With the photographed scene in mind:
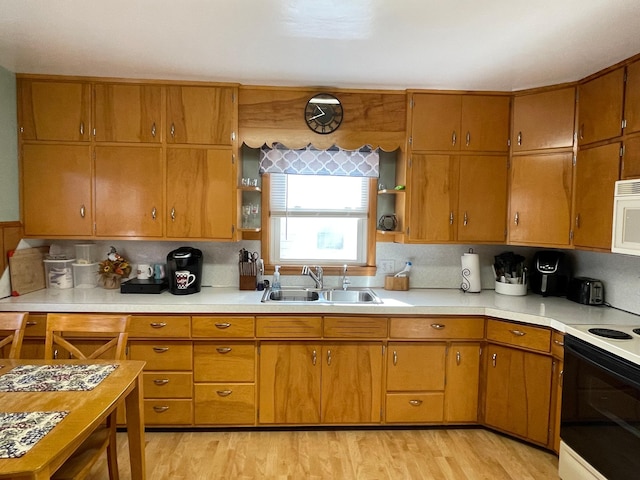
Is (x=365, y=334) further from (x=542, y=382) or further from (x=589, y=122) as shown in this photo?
(x=589, y=122)

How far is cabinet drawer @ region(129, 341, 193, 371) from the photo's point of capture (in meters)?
2.62

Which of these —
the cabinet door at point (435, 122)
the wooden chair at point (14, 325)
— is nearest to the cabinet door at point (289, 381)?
the wooden chair at point (14, 325)

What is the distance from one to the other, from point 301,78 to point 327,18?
0.87 metres

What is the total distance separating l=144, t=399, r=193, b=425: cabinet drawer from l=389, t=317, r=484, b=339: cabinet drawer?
1479 millimetres

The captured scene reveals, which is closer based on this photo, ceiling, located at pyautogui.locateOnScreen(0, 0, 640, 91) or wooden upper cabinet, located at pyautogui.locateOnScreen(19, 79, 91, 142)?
ceiling, located at pyautogui.locateOnScreen(0, 0, 640, 91)

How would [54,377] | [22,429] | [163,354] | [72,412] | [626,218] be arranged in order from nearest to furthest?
1. [22,429]
2. [72,412]
3. [54,377]
4. [626,218]
5. [163,354]

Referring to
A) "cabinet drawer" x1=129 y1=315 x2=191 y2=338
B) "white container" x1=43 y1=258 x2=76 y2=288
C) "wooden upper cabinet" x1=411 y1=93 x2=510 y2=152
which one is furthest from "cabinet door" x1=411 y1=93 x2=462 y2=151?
"white container" x1=43 y1=258 x2=76 y2=288

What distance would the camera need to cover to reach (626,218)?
83.7 inches

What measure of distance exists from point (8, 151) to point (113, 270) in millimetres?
1042

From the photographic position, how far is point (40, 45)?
2293mm

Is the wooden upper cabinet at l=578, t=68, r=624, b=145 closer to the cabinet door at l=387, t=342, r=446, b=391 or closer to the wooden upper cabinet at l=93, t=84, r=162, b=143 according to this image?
the cabinet door at l=387, t=342, r=446, b=391

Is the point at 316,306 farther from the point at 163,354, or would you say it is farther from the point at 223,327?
the point at 163,354

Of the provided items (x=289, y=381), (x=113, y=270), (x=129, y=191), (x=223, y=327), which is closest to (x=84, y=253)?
(x=113, y=270)

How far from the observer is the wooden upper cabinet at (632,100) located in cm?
224
